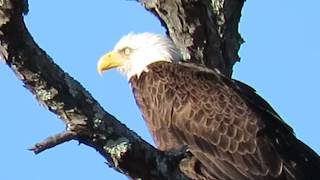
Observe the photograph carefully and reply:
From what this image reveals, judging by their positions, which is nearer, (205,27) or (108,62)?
(205,27)

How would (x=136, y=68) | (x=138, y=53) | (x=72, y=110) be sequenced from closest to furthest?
(x=72, y=110) < (x=136, y=68) < (x=138, y=53)

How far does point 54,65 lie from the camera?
4.21m

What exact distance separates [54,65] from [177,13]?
2.17m

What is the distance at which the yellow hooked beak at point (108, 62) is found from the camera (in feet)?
23.9

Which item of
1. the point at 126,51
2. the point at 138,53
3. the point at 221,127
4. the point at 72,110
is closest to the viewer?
the point at 72,110

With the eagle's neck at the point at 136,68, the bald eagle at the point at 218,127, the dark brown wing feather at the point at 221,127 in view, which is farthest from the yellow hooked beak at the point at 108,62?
the dark brown wing feather at the point at 221,127

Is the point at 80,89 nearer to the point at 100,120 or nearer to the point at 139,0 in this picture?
the point at 100,120

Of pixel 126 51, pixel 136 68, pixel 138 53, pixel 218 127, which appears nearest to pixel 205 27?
pixel 218 127

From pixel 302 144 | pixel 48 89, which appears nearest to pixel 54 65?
pixel 48 89

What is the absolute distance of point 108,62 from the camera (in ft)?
23.9

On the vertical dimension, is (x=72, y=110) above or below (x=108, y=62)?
below

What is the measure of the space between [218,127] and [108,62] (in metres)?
1.43

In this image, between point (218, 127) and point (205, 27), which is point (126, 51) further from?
point (218, 127)

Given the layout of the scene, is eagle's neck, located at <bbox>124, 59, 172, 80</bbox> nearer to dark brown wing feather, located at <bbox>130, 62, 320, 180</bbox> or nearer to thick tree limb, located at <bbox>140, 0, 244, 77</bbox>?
dark brown wing feather, located at <bbox>130, 62, 320, 180</bbox>
